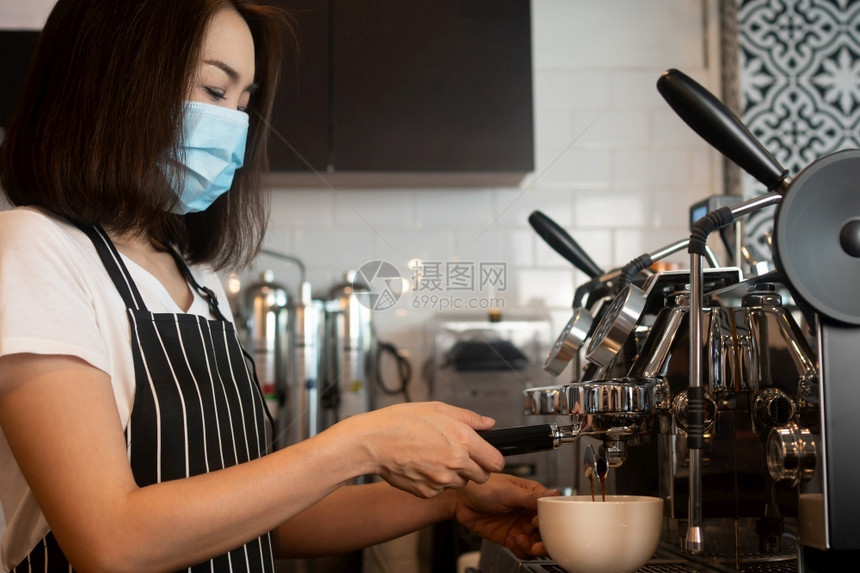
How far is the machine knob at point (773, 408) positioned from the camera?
66cm

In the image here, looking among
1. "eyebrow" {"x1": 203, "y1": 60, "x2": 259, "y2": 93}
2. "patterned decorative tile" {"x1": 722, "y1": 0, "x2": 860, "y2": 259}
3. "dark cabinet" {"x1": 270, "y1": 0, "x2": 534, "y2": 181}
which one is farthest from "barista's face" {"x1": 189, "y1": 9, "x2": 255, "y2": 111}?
"patterned decorative tile" {"x1": 722, "y1": 0, "x2": 860, "y2": 259}

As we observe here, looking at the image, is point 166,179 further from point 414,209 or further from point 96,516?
point 414,209

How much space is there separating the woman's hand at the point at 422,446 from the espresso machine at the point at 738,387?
0.03m

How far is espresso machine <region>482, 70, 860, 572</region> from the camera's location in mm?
561

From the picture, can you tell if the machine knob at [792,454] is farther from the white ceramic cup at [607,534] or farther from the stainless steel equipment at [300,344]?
the stainless steel equipment at [300,344]

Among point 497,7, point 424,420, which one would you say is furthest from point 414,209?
point 424,420

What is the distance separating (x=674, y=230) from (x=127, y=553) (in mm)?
1810

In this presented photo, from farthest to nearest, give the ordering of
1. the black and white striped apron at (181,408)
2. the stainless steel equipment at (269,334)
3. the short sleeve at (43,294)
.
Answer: the stainless steel equipment at (269,334)
the black and white striped apron at (181,408)
the short sleeve at (43,294)

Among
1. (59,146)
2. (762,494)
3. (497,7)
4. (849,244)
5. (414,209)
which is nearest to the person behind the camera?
(849,244)

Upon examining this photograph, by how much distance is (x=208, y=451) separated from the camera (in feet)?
2.74

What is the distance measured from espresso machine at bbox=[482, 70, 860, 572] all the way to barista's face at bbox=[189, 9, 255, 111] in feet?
1.42

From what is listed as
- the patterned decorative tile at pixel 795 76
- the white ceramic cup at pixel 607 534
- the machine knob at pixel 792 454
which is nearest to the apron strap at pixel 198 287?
the white ceramic cup at pixel 607 534

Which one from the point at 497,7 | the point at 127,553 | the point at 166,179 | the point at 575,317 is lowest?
the point at 127,553

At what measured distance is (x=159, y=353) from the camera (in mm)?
824
